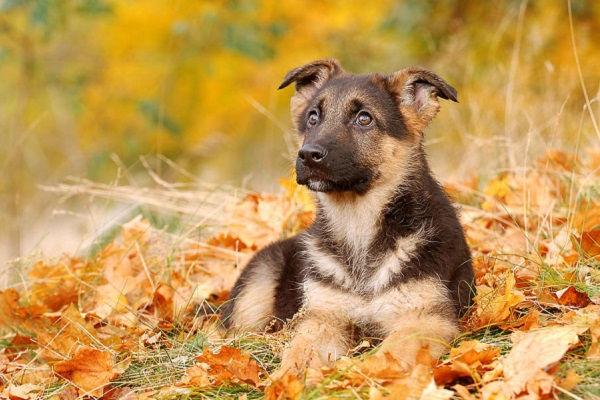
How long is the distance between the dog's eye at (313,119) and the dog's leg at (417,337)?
1.41m

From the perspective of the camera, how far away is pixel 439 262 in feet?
14.6

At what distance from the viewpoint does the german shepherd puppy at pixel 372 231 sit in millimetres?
4375

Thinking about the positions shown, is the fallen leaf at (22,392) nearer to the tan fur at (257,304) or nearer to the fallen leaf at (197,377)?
the fallen leaf at (197,377)

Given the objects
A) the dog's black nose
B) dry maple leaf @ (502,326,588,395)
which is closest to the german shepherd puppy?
the dog's black nose

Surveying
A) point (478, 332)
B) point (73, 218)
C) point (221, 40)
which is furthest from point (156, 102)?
point (478, 332)

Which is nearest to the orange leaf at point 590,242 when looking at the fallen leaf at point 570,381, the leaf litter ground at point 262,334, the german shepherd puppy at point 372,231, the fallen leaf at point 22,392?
the leaf litter ground at point 262,334

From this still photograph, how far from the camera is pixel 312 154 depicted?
4516mm

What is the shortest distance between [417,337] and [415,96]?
5.27 ft

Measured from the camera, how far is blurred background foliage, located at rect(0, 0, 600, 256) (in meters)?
10.1

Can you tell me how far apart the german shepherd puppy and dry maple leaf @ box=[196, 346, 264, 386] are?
0.22 meters

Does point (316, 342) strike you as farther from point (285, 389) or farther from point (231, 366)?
point (285, 389)

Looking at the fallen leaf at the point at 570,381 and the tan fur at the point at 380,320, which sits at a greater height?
the fallen leaf at the point at 570,381

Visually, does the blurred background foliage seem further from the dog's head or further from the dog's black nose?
the dog's black nose

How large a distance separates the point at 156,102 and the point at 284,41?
2909 mm
